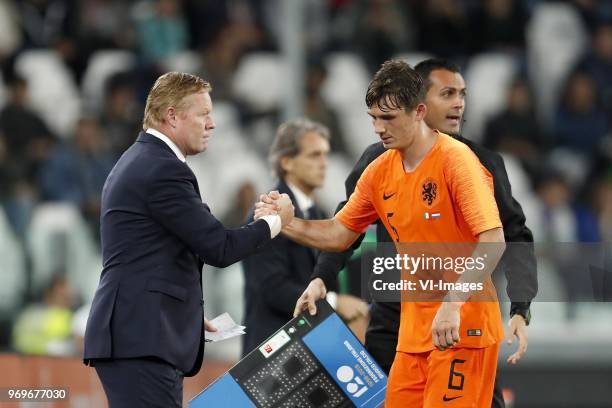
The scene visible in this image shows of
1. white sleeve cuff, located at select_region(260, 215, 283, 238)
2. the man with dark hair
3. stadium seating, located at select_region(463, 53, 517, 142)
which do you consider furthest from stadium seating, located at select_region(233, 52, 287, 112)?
the man with dark hair

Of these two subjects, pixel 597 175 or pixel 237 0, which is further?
pixel 237 0

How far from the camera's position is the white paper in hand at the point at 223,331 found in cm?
534

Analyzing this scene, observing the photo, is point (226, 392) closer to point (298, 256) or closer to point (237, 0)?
point (298, 256)

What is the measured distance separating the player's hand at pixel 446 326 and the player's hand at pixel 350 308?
5.52 feet

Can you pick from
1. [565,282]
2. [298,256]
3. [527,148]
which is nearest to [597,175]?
[527,148]

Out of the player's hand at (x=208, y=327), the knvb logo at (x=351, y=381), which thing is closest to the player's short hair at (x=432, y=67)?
the knvb logo at (x=351, y=381)

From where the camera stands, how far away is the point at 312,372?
5504 mm

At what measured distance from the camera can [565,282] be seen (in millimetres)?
8516

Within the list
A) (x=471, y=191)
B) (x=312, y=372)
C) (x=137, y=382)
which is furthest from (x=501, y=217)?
(x=137, y=382)

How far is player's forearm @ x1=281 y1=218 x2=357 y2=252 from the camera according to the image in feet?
18.2

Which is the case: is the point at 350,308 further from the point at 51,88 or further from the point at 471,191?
the point at 51,88

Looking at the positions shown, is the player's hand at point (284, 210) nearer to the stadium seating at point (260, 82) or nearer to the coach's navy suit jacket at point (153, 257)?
the coach's navy suit jacket at point (153, 257)

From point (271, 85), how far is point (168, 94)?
7.49 metres

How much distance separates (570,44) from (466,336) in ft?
27.4
